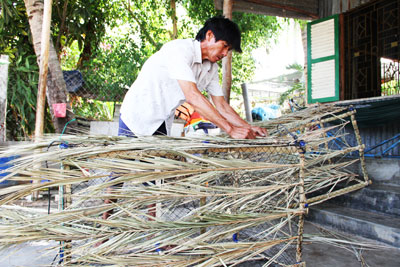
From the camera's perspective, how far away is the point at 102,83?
5.16 metres

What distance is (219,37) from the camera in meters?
1.92

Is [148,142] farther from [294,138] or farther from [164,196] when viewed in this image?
[294,138]

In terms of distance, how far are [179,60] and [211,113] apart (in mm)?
367

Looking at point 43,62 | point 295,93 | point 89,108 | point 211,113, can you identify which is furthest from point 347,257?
point 295,93

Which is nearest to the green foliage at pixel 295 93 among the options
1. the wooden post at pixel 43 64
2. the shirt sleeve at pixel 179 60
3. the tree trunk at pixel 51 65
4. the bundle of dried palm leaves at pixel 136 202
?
the tree trunk at pixel 51 65

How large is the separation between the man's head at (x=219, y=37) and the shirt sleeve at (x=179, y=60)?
0.11 metres

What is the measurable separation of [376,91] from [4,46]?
656 cm

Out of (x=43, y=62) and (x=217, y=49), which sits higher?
(x=43, y=62)

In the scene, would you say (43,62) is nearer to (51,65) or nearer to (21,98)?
(51,65)

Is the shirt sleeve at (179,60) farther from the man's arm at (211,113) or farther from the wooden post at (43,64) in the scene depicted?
the wooden post at (43,64)

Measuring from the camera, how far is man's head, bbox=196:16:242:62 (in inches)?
74.8

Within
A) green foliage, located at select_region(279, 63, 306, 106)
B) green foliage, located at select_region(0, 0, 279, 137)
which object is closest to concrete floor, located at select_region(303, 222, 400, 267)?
green foliage, located at select_region(0, 0, 279, 137)

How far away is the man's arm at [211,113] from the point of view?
64.1 inches

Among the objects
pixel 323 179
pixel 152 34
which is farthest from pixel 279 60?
pixel 323 179
